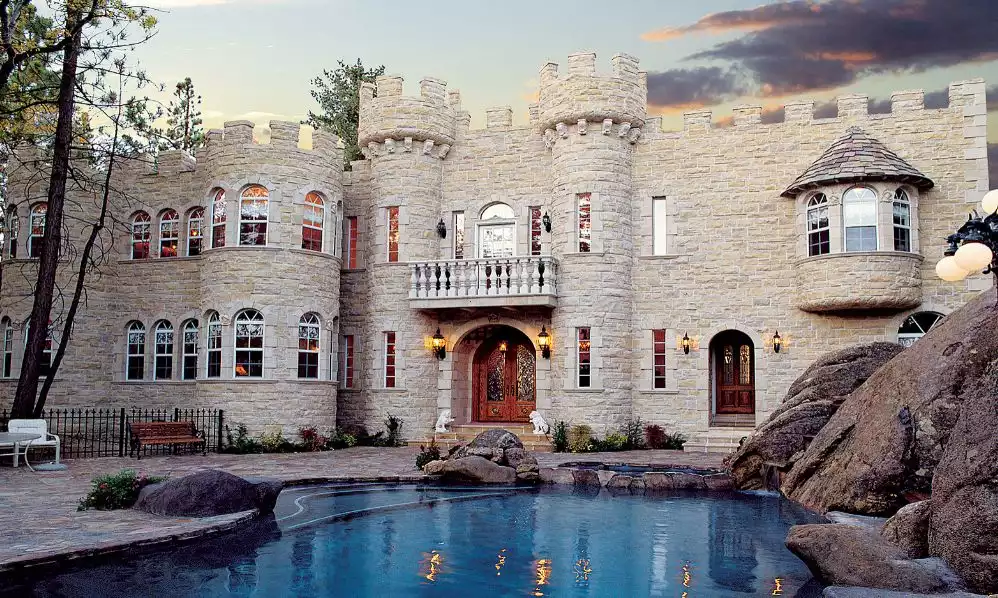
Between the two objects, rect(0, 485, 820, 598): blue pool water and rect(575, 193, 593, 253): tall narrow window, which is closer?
rect(0, 485, 820, 598): blue pool water

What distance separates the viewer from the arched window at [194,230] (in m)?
24.5

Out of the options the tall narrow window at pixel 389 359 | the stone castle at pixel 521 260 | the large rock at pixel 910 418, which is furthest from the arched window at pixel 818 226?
the tall narrow window at pixel 389 359

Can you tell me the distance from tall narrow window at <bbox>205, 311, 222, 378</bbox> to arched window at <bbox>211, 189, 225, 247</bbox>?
6.42 ft

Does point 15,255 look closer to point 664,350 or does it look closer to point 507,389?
point 507,389

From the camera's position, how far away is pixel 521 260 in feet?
72.9

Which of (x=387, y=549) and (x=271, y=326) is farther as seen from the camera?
(x=271, y=326)

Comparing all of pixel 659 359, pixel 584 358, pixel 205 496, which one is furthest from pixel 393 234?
pixel 205 496

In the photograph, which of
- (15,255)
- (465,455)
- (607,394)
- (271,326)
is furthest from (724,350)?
(15,255)

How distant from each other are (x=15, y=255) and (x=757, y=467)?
20734 mm

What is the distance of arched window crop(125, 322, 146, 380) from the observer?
975 inches

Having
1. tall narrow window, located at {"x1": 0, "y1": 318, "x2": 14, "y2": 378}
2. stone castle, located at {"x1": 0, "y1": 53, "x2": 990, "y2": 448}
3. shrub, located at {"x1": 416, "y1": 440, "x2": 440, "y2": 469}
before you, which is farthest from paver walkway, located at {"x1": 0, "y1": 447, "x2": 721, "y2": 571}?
tall narrow window, located at {"x1": 0, "y1": 318, "x2": 14, "y2": 378}

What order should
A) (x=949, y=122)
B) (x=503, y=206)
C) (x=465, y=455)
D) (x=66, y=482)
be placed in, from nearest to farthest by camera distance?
(x=66, y=482), (x=465, y=455), (x=949, y=122), (x=503, y=206)

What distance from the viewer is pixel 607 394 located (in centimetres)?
2175

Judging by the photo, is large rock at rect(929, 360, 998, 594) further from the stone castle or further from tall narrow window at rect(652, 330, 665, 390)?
tall narrow window at rect(652, 330, 665, 390)
